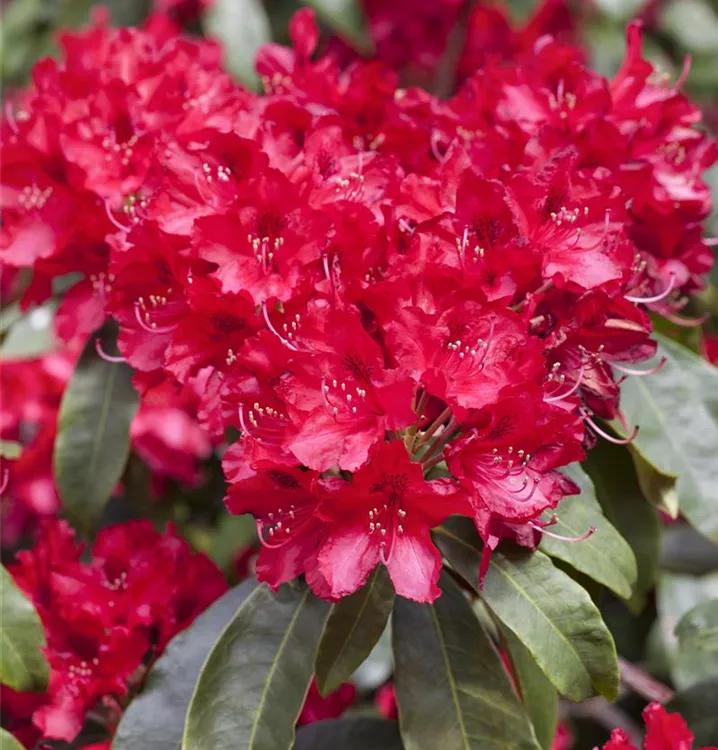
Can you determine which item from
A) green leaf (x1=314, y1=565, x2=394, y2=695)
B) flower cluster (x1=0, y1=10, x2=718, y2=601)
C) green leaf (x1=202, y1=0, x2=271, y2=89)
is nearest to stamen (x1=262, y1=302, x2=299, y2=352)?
flower cluster (x1=0, y1=10, x2=718, y2=601)

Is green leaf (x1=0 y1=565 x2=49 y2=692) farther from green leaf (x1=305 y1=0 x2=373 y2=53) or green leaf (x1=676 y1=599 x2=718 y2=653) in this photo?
green leaf (x1=305 y1=0 x2=373 y2=53)

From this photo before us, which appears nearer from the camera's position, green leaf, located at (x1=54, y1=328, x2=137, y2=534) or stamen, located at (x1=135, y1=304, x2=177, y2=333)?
stamen, located at (x1=135, y1=304, x2=177, y2=333)

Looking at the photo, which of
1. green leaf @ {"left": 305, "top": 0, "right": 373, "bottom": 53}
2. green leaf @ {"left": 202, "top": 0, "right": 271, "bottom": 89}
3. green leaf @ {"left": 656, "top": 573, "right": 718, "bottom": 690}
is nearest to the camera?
green leaf @ {"left": 656, "top": 573, "right": 718, "bottom": 690}

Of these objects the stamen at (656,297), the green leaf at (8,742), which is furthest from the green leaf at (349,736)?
the stamen at (656,297)

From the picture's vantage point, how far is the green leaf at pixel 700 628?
1.03 meters

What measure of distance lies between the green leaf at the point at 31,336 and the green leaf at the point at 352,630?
65 centimetres

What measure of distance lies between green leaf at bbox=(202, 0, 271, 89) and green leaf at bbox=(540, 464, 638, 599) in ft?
3.87

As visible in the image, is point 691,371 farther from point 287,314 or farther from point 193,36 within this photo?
point 193,36

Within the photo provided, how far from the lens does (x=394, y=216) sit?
0.91 meters

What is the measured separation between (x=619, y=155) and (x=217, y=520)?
106 cm

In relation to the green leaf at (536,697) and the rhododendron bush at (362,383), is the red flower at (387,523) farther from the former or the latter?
the green leaf at (536,697)

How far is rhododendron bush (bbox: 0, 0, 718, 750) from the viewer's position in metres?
0.80

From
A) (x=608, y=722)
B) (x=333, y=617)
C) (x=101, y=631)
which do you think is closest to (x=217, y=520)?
(x=608, y=722)

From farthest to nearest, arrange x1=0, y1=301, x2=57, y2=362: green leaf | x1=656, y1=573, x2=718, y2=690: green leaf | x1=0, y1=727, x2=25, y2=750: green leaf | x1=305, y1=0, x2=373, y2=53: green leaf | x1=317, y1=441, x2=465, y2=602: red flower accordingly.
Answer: x1=305, y1=0, x2=373, y2=53: green leaf, x1=656, y1=573, x2=718, y2=690: green leaf, x1=0, y1=301, x2=57, y2=362: green leaf, x1=0, y1=727, x2=25, y2=750: green leaf, x1=317, y1=441, x2=465, y2=602: red flower
